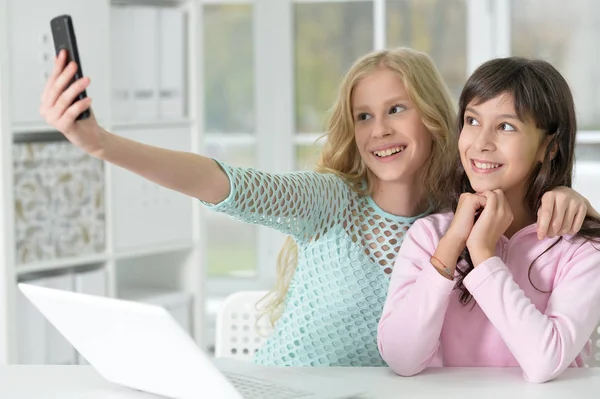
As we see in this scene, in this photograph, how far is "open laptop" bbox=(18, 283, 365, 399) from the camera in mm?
1180

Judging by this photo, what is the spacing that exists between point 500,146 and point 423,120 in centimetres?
29

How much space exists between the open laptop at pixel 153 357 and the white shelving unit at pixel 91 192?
57.8 inches

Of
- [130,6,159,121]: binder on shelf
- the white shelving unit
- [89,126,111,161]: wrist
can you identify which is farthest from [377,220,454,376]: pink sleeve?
[130,6,159,121]: binder on shelf

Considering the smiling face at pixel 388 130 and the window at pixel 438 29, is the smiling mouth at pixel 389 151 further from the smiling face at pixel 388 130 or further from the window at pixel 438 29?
the window at pixel 438 29

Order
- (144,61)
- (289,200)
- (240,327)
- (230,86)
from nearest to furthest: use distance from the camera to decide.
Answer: (289,200) → (240,327) → (144,61) → (230,86)

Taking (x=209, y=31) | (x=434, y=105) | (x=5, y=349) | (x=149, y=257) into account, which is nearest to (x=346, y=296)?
(x=434, y=105)

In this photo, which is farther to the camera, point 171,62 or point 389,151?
point 171,62

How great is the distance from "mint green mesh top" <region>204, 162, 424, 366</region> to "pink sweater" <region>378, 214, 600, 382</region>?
171 millimetres

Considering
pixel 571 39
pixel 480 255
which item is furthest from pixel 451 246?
→ pixel 571 39

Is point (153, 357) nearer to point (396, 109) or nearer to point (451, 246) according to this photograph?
point (451, 246)

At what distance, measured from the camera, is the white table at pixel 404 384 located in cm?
135

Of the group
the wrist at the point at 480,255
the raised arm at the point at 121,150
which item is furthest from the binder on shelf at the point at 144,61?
the wrist at the point at 480,255

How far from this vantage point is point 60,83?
1.30 m

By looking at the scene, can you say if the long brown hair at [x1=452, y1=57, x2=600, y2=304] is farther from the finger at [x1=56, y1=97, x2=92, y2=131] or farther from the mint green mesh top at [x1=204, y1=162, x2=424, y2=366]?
the finger at [x1=56, y1=97, x2=92, y2=131]
